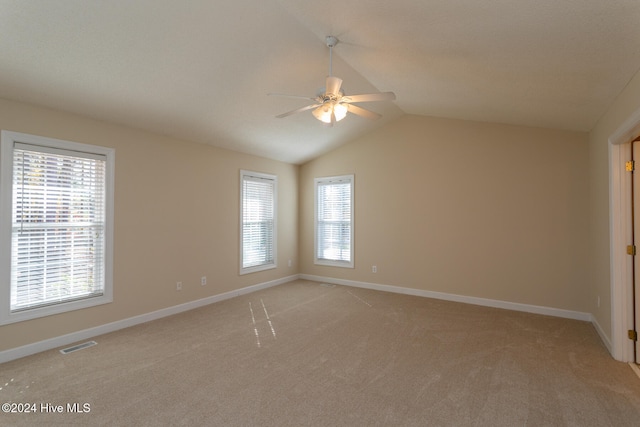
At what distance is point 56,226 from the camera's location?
330cm

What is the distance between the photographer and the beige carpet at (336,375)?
2156 mm

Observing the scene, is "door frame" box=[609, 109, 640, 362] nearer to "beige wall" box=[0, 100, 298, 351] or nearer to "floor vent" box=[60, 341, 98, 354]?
"beige wall" box=[0, 100, 298, 351]

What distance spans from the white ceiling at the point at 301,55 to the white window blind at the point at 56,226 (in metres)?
0.60

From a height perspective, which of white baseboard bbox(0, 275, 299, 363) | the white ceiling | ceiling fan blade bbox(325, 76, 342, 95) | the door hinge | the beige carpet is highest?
the white ceiling

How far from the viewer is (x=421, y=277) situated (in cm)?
527

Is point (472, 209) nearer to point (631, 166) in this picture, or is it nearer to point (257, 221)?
point (631, 166)

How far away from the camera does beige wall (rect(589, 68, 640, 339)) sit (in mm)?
2902

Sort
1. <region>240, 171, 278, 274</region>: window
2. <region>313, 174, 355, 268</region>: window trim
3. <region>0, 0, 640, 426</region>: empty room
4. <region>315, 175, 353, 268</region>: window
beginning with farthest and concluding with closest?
<region>315, 175, 353, 268</region>: window
<region>313, 174, 355, 268</region>: window trim
<region>240, 171, 278, 274</region>: window
<region>0, 0, 640, 426</region>: empty room

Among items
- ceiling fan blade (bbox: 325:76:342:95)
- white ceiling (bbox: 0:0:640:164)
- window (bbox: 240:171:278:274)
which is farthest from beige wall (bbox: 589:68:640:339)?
window (bbox: 240:171:278:274)

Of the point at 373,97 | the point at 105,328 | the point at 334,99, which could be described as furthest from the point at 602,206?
the point at 105,328

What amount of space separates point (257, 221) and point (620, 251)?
4862 millimetres

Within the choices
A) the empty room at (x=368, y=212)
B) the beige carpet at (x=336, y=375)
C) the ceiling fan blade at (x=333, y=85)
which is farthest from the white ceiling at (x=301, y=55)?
the beige carpet at (x=336, y=375)

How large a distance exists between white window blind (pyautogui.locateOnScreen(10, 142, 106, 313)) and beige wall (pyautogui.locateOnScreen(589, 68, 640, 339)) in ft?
17.1

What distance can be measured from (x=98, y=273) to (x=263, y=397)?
2.57m
